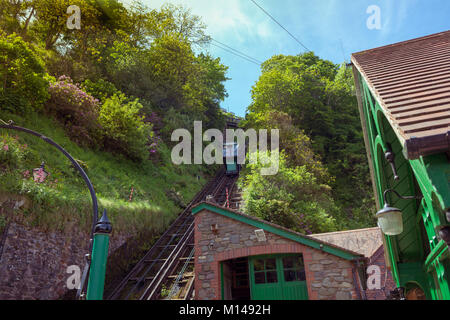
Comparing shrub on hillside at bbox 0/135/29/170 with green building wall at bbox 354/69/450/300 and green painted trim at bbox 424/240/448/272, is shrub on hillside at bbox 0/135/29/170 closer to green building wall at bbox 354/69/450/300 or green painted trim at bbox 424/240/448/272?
green building wall at bbox 354/69/450/300

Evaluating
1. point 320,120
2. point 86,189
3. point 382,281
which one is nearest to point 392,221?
point 382,281

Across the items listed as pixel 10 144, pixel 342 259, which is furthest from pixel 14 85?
pixel 342 259

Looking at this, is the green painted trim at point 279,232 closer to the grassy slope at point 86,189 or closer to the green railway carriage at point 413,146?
the green railway carriage at point 413,146

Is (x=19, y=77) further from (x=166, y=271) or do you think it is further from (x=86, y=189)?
(x=166, y=271)

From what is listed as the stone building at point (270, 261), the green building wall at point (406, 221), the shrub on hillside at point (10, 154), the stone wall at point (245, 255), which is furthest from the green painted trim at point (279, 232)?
the shrub on hillside at point (10, 154)

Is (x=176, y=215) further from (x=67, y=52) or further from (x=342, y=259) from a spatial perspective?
(x=67, y=52)

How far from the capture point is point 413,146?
236cm

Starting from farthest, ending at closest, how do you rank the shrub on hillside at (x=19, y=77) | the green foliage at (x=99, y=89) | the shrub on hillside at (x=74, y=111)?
the green foliage at (x=99, y=89), the shrub on hillside at (x=74, y=111), the shrub on hillside at (x=19, y=77)

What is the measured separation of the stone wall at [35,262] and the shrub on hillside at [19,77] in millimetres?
7689

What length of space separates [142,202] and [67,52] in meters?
16.1

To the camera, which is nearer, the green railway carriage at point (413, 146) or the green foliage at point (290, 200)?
the green railway carriage at point (413, 146)

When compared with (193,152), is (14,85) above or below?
below

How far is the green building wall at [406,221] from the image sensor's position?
4.22 meters
